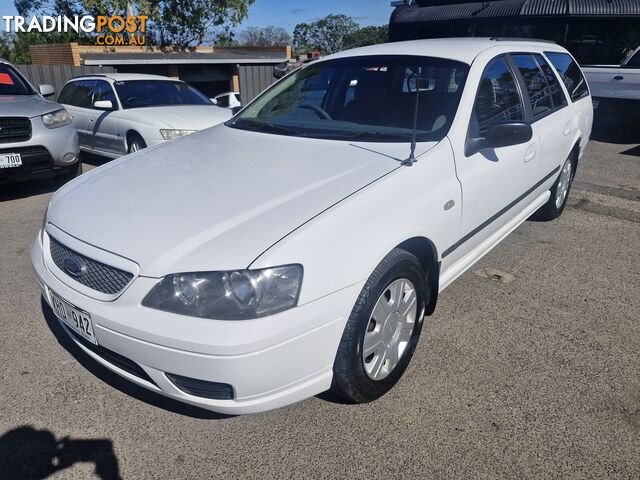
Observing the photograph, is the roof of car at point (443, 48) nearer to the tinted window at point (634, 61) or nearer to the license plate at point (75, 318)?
the license plate at point (75, 318)

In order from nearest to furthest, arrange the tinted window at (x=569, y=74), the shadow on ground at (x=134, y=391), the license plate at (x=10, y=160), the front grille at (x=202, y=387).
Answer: the front grille at (x=202, y=387) < the shadow on ground at (x=134, y=391) < the tinted window at (x=569, y=74) < the license plate at (x=10, y=160)

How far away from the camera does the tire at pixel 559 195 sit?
4688mm

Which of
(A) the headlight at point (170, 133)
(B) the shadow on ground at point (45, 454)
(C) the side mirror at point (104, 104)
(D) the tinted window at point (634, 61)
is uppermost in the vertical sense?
(D) the tinted window at point (634, 61)

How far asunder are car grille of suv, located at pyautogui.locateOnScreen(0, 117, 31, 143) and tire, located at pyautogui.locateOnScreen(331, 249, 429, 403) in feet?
A: 16.2

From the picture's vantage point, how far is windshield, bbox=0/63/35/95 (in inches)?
254

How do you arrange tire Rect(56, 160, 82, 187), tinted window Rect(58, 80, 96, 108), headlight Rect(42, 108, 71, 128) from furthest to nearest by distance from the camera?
1. tinted window Rect(58, 80, 96, 108)
2. tire Rect(56, 160, 82, 187)
3. headlight Rect(42, 108, 71, 128)

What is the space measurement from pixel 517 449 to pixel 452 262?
3.54ft

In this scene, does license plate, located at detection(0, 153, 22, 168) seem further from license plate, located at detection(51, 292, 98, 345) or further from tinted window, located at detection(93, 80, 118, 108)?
license plate, located at detection(51, 292, 98, 345)

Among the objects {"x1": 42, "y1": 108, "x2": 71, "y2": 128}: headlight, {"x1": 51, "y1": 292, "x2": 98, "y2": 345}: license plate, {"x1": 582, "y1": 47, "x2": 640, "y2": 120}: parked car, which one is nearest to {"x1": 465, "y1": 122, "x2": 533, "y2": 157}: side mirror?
{"x1": 51, "y1": 292, "x2": 98, "y2": 345}: license plate

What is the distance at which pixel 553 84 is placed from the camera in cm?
426

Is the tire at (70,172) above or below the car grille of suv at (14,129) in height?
below

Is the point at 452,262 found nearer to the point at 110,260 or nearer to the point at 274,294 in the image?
the point at 274,294

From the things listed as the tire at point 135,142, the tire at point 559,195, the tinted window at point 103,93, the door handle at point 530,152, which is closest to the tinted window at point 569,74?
the tire at point 559,195

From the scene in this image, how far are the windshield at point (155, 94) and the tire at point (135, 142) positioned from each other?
2.16 feet
